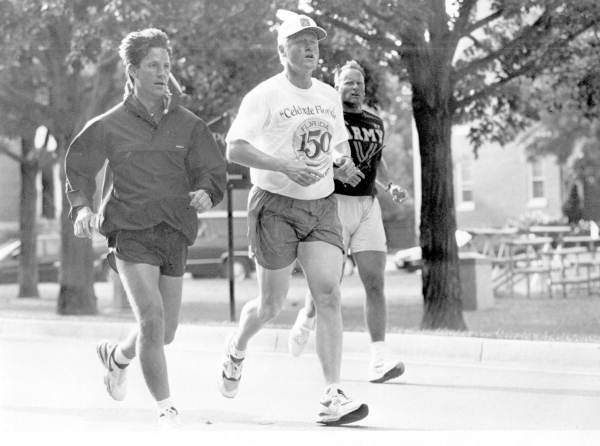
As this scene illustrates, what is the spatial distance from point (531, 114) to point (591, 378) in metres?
7.34

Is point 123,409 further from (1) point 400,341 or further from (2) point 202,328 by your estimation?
(2) point 202,328

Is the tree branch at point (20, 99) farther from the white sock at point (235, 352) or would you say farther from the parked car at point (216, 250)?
the parked car at point (216, 250)

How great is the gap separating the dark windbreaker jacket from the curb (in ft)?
13.8

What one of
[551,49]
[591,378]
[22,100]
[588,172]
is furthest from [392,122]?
[591,378]

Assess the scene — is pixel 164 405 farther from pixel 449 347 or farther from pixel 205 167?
pixel 449 347

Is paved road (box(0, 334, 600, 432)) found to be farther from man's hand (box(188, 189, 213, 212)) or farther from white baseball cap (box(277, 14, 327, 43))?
white baseball cap (box(277, 14, 327, 43))

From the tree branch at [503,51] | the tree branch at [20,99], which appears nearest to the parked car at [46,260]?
the tree branch at [20,99]

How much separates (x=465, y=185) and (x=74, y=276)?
30.0 meters

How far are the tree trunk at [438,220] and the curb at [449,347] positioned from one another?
2.44 metres

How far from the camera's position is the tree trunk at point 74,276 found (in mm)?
18406

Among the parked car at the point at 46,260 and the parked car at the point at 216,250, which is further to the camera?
the parked car at the point at 46,260

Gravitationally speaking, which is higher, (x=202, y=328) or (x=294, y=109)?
(x=294, y=109)

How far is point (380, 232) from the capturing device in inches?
338

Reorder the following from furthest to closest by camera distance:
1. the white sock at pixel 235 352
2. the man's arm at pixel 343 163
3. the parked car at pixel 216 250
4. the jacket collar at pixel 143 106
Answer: the parked car at pixel 216 250 < the white sock at pixel 235 352 < the man's arm at pixel 343 163 < the jacket collar at pixel 143 106
